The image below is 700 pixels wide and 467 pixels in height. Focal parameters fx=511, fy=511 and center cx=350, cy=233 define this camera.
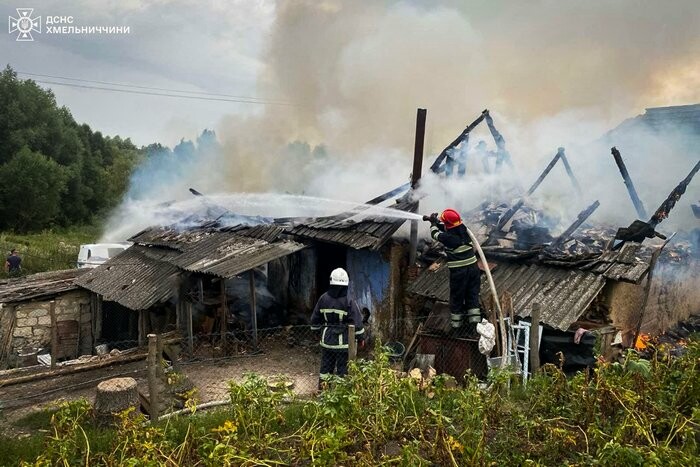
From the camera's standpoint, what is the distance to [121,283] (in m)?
12.8

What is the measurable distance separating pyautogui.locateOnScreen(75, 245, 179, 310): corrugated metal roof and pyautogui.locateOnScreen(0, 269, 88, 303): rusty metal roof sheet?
505mm

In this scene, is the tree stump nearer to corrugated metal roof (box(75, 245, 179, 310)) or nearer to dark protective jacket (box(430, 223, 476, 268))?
dark protective jacket (box(430, 223, 476, 268))

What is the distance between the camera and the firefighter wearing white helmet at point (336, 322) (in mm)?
6965

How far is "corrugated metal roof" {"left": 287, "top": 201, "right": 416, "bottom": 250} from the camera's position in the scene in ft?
31.6

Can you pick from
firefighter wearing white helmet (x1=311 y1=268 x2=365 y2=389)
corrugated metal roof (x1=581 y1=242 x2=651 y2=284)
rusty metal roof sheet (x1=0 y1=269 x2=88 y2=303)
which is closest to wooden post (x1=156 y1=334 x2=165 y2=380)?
firefighter wearing white helmet (x1=311 y1=268 x2=365 y2=389)

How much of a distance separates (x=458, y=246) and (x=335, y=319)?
7.39ft

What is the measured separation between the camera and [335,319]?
7.09 m

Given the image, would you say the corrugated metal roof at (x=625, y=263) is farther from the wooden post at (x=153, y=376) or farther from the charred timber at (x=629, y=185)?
the wooden post at (x=153, y=376)

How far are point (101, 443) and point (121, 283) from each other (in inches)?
344

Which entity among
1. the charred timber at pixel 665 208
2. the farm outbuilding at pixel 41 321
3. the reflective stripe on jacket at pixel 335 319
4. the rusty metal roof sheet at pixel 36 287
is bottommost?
the farm outbuilding at pixel 41 321

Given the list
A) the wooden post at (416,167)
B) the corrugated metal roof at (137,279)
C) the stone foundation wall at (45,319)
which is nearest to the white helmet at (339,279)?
the wooden post at (416,167)

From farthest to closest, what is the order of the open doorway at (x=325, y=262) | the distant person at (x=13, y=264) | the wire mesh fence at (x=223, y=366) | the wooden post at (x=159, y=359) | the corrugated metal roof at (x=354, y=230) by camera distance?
the distant person at (x=13, y=264)
the open doorway at (x=325, y=262)
the corrugated metal roof at (x=354, y=230)
the wire mesh fence at (x=223, y=366)
the wooden post at (x=159, y=359)

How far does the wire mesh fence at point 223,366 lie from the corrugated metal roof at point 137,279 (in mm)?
1216

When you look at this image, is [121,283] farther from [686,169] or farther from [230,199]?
[686,169]
